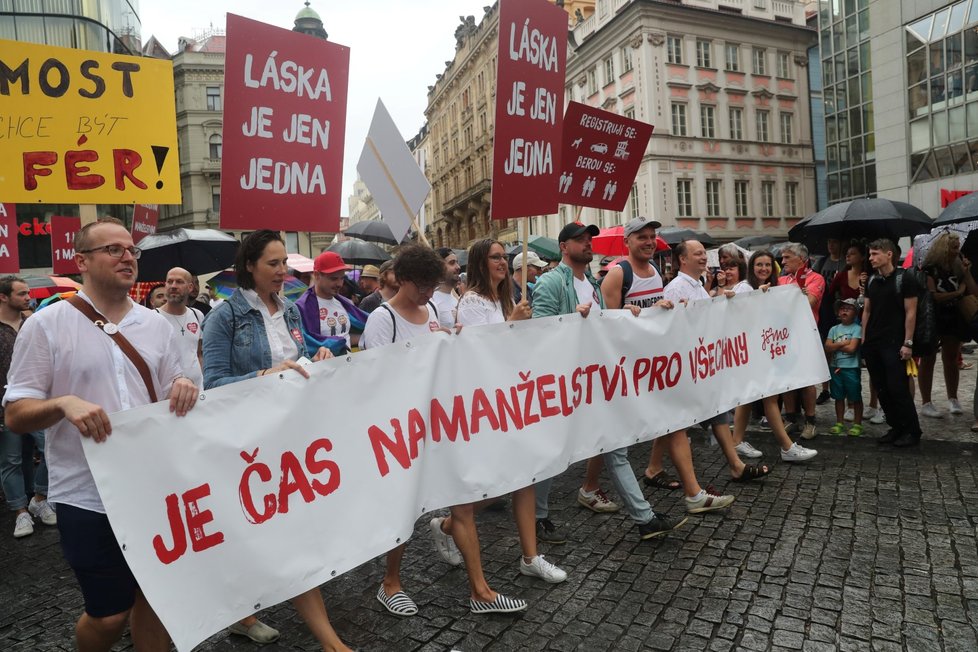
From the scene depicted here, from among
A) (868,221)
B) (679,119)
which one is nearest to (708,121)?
(679,119)

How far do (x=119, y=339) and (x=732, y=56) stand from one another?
131 ft

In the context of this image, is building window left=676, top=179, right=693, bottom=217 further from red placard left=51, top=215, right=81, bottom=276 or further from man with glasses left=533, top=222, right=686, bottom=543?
man with glasses left=533, top=222, right=686, bottom=543

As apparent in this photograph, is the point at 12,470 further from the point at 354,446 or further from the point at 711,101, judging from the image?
the point at 711,101

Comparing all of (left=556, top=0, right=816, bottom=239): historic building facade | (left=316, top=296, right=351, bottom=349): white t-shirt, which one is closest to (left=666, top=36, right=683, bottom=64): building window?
(left=556, top=0, right=816, bottom=239): historic building facade

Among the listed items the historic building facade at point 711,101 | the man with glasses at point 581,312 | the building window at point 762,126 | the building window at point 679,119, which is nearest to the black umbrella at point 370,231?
the man with glasses at point 581,312

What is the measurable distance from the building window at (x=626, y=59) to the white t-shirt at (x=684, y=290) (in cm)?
3294

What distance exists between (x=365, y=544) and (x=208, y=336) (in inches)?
46.5

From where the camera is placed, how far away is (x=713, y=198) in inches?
1414

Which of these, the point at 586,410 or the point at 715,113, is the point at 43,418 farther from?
the point at 715,113

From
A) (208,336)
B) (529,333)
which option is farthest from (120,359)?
(529,333)

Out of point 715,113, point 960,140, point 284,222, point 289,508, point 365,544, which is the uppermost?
point 715,113

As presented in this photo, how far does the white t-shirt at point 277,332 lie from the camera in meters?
3.23

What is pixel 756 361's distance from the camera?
227 inches

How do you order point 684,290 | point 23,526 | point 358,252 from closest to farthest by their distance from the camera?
point 684,290
point 23,526
point 358,252
